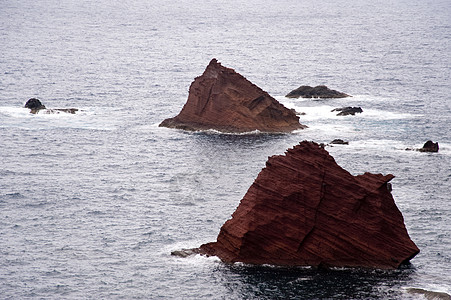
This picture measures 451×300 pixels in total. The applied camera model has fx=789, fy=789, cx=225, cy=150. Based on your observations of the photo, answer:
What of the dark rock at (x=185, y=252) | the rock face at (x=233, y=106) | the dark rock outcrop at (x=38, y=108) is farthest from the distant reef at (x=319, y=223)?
the dark rock outcrop at (x=38, y=108)

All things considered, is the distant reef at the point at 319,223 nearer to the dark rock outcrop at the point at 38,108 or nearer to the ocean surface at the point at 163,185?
the ocean surface at the point at 163,185

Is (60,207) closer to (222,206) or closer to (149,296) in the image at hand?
(222,206)

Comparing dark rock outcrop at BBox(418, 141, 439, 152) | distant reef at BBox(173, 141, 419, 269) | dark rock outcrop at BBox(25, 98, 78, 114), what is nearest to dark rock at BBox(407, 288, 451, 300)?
distant reef at BBox(173, 141, 419, 269)

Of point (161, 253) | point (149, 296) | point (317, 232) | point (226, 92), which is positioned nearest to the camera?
point (149, 296)

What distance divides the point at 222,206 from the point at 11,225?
Result: 844 inches

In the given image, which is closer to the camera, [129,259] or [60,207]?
[129,259]

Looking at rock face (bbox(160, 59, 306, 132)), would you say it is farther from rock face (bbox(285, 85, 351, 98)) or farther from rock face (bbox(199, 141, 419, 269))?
rock face (bbox(199, 141, 419, 269))

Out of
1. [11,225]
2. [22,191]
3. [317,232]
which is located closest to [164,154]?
[22,191]

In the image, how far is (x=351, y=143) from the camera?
107750mm

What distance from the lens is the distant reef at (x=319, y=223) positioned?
64.9 metres

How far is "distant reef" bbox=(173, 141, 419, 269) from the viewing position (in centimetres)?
6488

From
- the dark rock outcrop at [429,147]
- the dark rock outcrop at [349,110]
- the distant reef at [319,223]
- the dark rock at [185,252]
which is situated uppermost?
the dark rock outcrop at [349,110]

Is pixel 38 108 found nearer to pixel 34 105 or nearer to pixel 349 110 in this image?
pixel 34 105

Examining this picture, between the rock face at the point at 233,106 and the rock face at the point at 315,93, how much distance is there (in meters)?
27.6
